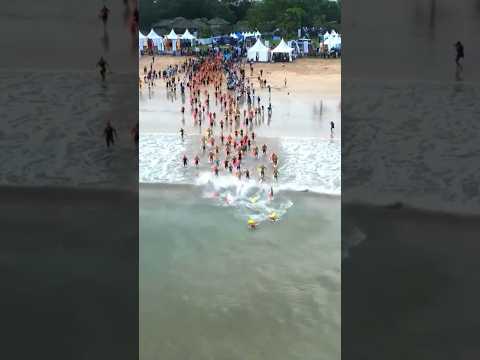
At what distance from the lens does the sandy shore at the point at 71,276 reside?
15.8 ft

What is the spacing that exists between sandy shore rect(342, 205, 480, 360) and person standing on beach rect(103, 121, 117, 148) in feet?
15.4

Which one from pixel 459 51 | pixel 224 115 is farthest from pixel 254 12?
pixel 459 51

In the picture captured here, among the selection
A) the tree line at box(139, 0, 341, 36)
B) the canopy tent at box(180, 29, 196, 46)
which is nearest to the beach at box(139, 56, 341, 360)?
the canopy tent at box(180, 29, 196, 46)

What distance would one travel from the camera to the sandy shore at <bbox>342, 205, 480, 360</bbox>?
193 inches

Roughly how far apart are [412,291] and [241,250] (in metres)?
2.99

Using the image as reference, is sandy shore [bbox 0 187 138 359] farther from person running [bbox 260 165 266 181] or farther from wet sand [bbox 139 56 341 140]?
wet sand [bbox 139 56 341 140]

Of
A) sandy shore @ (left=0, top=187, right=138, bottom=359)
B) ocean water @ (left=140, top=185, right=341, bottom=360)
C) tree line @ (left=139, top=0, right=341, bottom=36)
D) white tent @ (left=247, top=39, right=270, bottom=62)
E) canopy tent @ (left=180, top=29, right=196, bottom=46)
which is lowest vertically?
ocean water @ (left=140, top=185, right=341, bottom=360)

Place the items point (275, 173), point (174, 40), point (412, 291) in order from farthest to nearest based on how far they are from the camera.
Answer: point (174, 40)
point (275, 173)
point (412, 291)

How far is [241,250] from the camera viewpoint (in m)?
8.30

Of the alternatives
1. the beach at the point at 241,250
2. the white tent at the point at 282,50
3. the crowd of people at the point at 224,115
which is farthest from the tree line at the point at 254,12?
the beach at the point at 241,250

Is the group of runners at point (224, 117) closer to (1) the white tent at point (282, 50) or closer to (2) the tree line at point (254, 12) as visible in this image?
(1) the white tent at point (282, 50)

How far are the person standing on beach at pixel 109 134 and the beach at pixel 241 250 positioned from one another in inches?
51.8

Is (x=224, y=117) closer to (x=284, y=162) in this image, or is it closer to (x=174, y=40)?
(x=284, y=162)

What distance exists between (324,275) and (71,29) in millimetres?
4373
